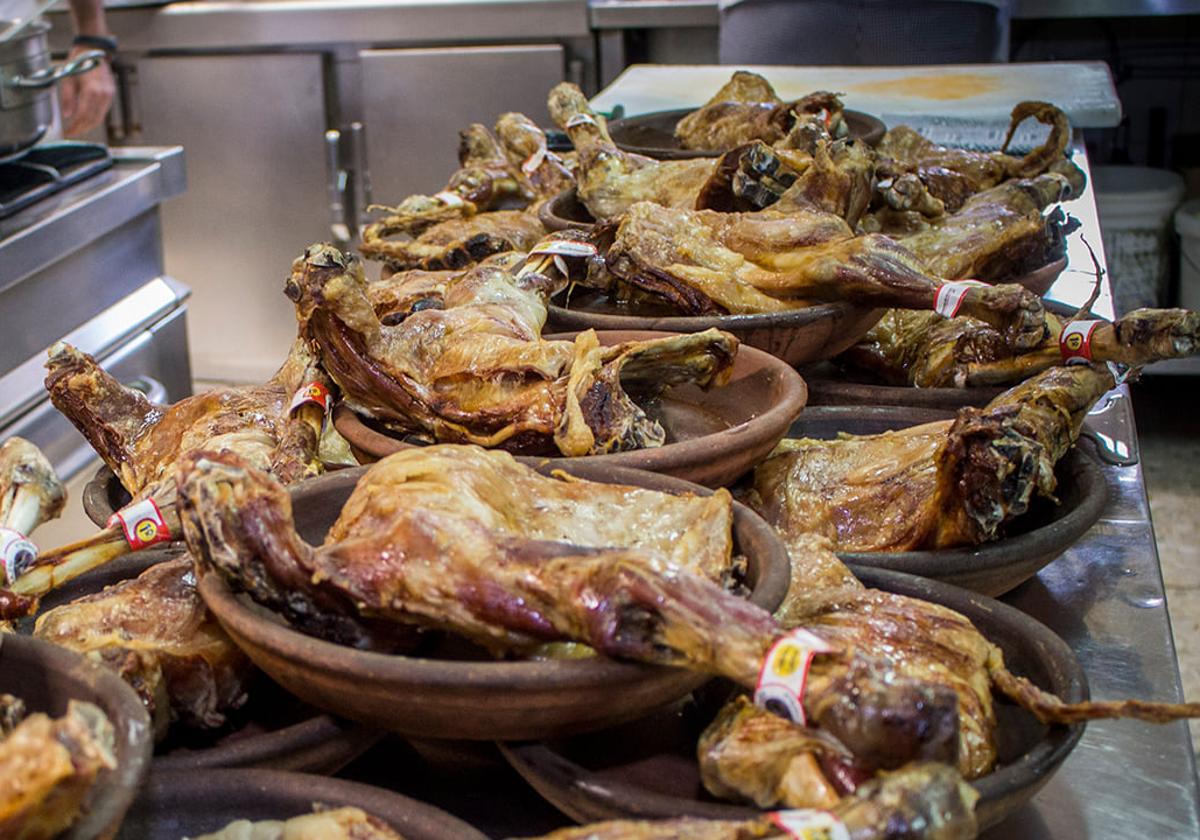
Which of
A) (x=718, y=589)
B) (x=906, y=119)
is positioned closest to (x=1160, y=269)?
(x=906, y=119)

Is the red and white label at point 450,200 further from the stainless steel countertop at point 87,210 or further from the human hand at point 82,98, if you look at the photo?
the human hand at point 82,98

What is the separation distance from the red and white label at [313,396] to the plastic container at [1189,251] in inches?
179

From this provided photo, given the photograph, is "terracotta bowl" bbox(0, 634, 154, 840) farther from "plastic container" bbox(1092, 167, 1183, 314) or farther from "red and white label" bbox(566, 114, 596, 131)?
"plastic container" bbox(1092, 167, 1183, 314)

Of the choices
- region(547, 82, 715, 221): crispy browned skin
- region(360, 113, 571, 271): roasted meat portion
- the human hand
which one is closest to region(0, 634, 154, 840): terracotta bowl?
region(360, 113, 571, 271): roasted meat portion

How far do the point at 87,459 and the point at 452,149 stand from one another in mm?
2759

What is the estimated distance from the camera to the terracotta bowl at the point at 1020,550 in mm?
1474

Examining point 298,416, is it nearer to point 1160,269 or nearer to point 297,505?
point 297,505

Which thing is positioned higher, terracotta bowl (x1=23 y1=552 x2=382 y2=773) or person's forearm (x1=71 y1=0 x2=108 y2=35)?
person's forearm (x1=71 y1=0 x2=108 y2=35)

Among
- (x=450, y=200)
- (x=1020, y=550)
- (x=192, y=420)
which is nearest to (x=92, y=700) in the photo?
(x=192, y=420)

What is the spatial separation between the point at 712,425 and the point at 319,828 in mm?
889

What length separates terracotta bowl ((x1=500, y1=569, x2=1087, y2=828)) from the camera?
1.09m

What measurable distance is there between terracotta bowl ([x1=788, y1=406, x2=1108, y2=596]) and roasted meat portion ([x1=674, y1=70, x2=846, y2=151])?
4.37 ft

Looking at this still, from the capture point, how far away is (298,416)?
177 centimetres

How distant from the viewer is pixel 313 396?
175 centimetres
